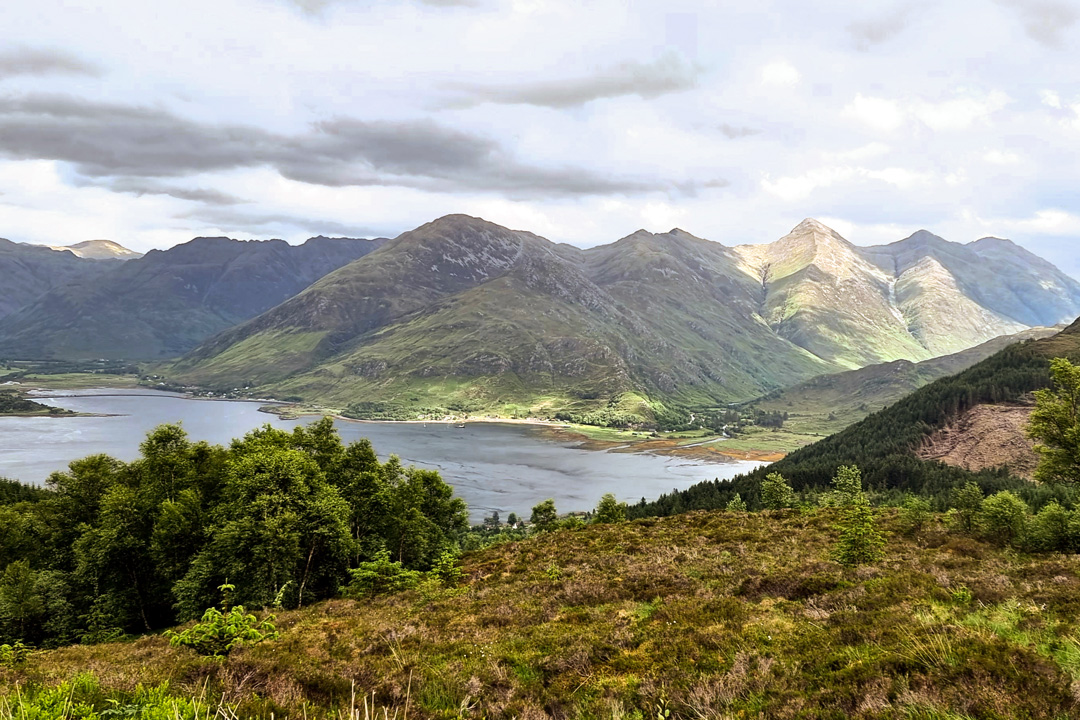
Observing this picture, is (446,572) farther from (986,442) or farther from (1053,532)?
(986,442)

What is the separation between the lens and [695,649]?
46.8ft

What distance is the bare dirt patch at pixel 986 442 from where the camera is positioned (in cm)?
12194

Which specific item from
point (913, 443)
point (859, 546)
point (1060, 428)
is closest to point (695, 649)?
point (859, 546)

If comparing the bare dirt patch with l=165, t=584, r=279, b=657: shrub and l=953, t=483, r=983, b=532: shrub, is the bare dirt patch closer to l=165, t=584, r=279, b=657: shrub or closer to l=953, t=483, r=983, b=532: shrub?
l=953, t=483, r=983, b=532: shrub

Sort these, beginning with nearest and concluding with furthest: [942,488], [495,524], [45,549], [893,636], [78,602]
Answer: [893,636], [78,602], [45,549], [942,488], [495,524]

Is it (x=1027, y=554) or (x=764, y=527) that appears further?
(x=764, y=527)

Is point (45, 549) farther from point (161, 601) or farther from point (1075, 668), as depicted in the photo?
point (1075, 668)

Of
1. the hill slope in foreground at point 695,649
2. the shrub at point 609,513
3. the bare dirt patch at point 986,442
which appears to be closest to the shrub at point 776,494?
the shrub at point 609,513

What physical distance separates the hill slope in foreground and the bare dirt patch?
126m

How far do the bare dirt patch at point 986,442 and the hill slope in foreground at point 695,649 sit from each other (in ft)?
412

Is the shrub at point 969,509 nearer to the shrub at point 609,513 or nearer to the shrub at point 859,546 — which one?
the shrub at point 859,546

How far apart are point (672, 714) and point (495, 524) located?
116372 mm

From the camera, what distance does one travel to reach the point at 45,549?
4188 centimetres

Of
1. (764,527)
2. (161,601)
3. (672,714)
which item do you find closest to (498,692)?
(672,714)
